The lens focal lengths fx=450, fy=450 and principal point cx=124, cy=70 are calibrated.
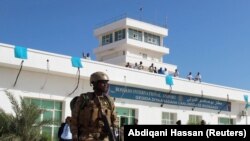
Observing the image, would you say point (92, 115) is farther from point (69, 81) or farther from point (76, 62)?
point (76, 62)

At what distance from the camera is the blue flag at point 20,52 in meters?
18.6

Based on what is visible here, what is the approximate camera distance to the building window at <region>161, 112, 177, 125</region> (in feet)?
82.6

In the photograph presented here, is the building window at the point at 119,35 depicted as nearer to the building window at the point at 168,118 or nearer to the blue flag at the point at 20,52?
the building window at the point at 168,118

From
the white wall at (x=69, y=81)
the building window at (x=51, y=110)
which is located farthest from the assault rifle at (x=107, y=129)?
the building window at (x=51, y=110)

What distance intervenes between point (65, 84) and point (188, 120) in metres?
8.78

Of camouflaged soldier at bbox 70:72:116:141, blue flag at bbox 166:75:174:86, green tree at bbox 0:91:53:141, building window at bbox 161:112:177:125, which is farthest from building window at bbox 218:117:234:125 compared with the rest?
camouflaged soldier at bbox 70:72:116:141

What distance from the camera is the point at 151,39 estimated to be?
50594 millimetres

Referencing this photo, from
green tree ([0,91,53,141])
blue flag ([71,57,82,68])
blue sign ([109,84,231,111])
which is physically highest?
blue flag ([71,57,82,68])

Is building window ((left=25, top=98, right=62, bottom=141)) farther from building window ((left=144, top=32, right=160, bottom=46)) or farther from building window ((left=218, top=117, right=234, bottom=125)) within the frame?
building window ((left=144, top=32, right=160, bottom=46))

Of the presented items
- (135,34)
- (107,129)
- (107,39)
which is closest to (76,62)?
(107,129)

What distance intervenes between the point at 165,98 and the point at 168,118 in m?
1.20

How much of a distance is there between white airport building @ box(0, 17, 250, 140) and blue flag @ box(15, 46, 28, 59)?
7 centimetres

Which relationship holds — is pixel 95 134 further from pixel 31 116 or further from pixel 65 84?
pixel 65 84

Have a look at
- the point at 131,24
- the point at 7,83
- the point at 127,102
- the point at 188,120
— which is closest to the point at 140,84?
the point at 127,102
